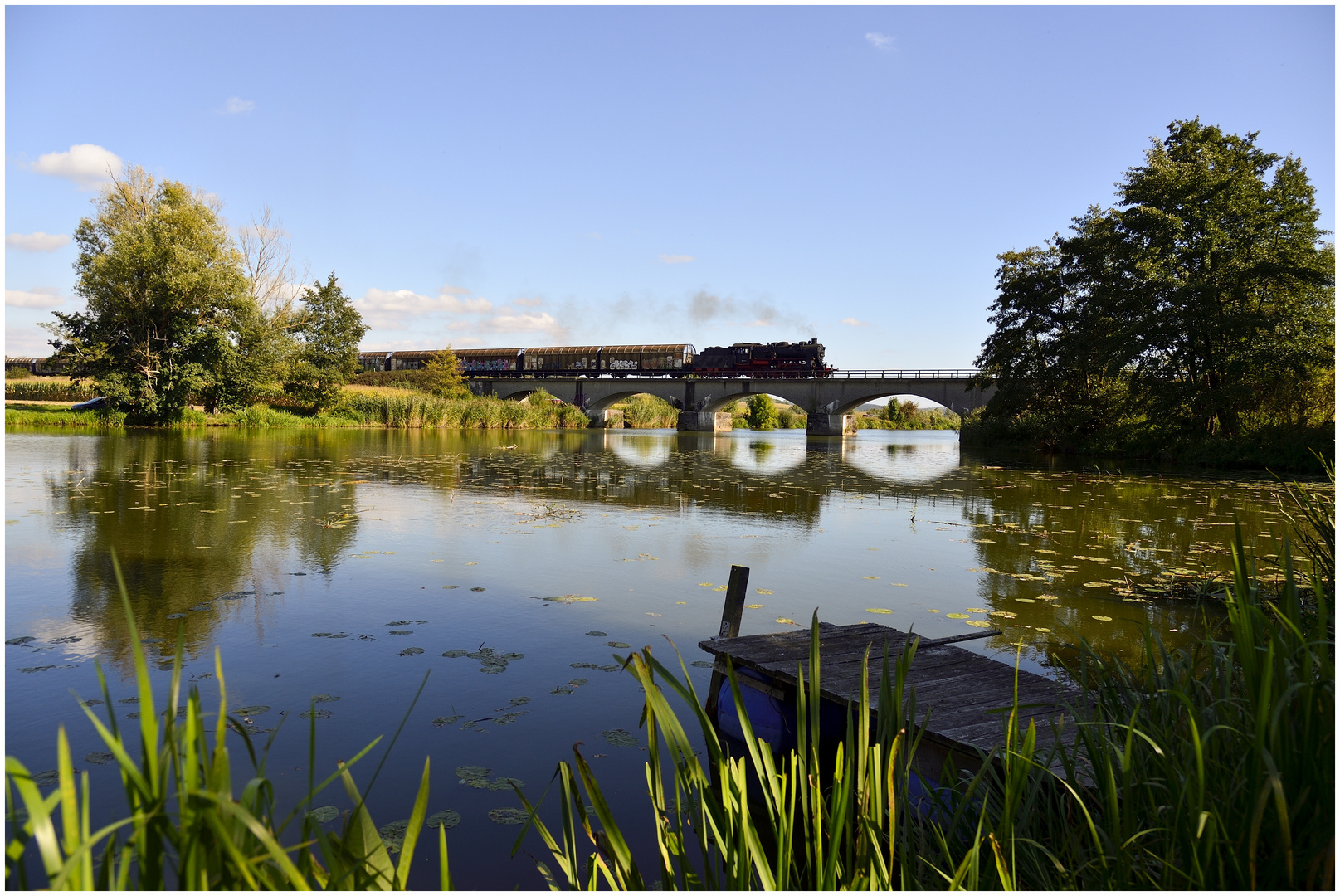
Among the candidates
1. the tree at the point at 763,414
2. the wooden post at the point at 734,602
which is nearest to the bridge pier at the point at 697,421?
the tree at the point at 763,414

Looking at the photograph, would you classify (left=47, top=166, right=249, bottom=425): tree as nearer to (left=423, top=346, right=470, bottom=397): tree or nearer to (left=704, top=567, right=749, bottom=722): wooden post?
(left=423, top=346, right=470, bottom=397): tree

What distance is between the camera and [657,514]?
10.8 meters

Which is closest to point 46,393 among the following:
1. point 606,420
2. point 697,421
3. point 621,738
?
point 606,420

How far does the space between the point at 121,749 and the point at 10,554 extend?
750 centimetres

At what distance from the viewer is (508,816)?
115 inches

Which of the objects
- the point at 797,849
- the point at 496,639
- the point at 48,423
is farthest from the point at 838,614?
the point at 48,423

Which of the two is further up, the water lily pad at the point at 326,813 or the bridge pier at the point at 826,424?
the bridge pier at the point at 826,424

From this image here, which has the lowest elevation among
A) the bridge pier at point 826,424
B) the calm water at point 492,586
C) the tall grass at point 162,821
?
the calm water at point 492,586

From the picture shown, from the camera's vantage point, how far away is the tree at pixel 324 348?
35.0 metres

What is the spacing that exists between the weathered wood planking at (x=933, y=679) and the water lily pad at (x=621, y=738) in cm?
53

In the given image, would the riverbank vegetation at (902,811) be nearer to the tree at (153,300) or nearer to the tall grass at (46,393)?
the tree at (153,300)

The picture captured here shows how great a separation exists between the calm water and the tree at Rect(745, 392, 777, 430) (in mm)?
61675

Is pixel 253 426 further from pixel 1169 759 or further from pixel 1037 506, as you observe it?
pixel 1169 759

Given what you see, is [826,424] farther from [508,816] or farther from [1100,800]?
[1100,800]
